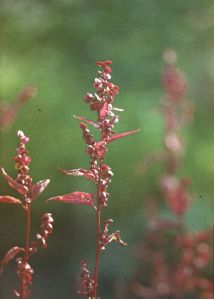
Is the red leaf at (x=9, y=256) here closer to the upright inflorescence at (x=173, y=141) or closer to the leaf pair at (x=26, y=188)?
the leaf pair at (x=26, y=188)

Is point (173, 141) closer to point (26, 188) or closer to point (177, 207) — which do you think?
point (177, 207)

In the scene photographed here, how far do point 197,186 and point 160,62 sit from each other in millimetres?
570

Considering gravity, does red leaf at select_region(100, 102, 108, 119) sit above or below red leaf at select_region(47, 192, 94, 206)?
above

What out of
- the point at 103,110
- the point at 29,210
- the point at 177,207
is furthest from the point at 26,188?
the point at 177,207

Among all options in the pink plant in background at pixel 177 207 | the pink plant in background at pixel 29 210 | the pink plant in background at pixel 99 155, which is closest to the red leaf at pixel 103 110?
the pink plant in background at pixel 99 155

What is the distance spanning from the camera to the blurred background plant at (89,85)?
2.31 metres

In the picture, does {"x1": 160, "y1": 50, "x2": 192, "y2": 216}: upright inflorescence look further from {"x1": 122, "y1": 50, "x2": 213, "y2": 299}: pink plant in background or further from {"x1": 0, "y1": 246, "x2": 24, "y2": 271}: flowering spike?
{"x1": 0, "y1": 246, "x2": 24, "y2": 271}: flowering spike

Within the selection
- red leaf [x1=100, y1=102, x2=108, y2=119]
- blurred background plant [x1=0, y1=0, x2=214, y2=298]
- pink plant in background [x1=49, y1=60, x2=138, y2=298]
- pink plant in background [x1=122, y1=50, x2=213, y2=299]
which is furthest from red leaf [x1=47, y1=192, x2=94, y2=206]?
blurred background plant [x1=0, y1=0, x2=214, y2=298]

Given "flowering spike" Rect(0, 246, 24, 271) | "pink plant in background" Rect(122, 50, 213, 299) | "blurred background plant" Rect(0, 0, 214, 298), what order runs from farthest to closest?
"blurred background plant" Rect(0, 0, 214, 298) < "pink plant in background" Rect(122, 50, 213, 299) < "flowering spike" Rect(0, 246, 24, 271)

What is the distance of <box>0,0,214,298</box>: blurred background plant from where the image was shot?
2307 millimetres

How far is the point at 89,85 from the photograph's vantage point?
2467 mm

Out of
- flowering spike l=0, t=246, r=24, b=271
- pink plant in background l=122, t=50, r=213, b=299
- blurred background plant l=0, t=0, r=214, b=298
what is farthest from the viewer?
blurred background plant l=0, t=0, r=214, b=298

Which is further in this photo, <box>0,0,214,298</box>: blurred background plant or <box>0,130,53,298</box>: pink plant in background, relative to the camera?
<box>0,0,214,298</box>: blurred background plant

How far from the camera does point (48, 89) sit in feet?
8.31
